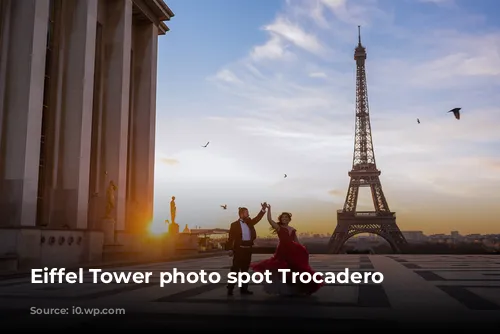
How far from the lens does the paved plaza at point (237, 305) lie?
6410 millimetres

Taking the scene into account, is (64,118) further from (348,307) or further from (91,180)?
(348,307)

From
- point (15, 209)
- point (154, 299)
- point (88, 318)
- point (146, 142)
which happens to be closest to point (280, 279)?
point (154, 299)

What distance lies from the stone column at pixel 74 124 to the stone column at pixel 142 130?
8891 mm

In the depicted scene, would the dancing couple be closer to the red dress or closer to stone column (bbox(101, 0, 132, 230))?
the red dress

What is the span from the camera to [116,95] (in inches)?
1174

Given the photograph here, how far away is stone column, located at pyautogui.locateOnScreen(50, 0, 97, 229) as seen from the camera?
24.5 m

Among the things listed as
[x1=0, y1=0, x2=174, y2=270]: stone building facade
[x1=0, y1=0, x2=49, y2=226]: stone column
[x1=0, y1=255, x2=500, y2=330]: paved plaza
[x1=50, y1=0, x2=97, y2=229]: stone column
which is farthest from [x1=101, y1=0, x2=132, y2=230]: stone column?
[x1=0, y1=255, x2=500, y2=330]: paved plaza

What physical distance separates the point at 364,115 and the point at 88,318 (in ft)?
257

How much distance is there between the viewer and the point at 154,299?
8.54 meters

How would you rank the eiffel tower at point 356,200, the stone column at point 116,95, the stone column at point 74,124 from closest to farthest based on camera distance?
the stone column at point 74,124
the stone column at point 116,95
the eiffel tower at point 356,200

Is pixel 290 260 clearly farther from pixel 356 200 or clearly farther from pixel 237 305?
pixel 356 200

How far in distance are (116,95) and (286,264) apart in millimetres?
23395

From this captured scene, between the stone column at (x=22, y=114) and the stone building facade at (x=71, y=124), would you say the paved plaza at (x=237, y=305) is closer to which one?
the stone building facade at (x=71, y=124)

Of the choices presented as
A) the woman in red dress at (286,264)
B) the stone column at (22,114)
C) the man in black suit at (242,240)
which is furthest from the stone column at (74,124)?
the woman in red dress at (286,264)
